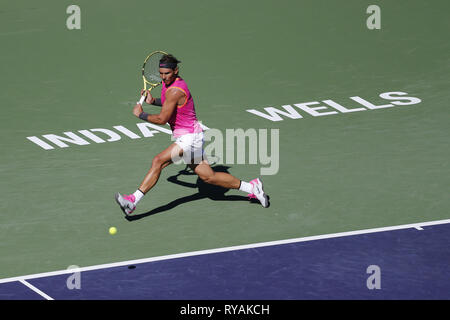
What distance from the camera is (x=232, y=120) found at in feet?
58.0

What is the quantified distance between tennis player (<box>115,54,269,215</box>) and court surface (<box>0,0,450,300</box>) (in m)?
0.51

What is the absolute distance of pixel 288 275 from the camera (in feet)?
38.5

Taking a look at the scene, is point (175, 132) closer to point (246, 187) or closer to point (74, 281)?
point (246, 187)

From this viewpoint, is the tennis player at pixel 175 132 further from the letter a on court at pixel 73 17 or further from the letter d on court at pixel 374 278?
the letter a on court at pixel 73 17

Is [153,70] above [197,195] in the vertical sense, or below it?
above

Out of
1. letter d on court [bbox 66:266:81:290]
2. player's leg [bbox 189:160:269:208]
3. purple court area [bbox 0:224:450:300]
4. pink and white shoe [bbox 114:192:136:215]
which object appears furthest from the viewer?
player's leg [bbox 189:160:269:208]

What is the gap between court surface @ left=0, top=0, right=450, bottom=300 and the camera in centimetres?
1191

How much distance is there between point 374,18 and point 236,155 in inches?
330

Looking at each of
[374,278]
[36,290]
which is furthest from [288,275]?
[36,290]

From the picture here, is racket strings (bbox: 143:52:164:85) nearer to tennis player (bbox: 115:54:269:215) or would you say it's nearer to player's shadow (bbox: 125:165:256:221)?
tennis player (bbox: 115:54:269:215)

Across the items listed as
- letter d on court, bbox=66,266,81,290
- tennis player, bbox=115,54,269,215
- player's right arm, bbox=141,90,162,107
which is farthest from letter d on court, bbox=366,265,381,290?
player's right arm, bbox=141,90,162,107

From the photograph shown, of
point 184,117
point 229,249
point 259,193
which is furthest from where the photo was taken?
point 259,193

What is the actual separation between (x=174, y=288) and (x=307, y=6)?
13.8 meters

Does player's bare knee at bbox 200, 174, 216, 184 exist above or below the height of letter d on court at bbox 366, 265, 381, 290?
above
